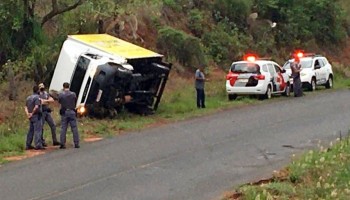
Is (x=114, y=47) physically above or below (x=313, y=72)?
above

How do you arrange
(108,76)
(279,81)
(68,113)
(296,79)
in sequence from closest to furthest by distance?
(68,113), (108,76), (279,81), (296,79)

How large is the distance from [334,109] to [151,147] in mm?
10219

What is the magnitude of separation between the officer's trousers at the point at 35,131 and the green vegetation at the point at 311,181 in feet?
21.8

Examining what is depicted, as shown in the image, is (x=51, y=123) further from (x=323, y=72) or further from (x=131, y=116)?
(x=323, y=72)

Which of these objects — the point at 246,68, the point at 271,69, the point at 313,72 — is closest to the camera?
the point at 246,68

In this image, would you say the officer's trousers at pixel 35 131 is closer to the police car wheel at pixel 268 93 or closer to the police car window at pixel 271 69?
the police car wheel at pixel 268 93

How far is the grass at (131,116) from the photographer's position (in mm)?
20656

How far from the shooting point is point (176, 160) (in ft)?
55.5

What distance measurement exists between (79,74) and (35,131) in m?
5.57

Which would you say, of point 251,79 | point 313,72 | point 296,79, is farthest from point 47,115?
point 313,72

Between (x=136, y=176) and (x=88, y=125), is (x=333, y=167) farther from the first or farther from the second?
(x=88, y=125)

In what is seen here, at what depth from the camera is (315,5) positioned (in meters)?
49.3

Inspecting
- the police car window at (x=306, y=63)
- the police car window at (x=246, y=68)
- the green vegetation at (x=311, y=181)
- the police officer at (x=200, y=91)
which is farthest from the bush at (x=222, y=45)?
the green vegetation at (x=311, y=181)

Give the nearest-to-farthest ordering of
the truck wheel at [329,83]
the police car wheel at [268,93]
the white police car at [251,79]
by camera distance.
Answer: the white police car at [251,79] → the police car wheel at [268,93] → the truck wheel at [329,83]
